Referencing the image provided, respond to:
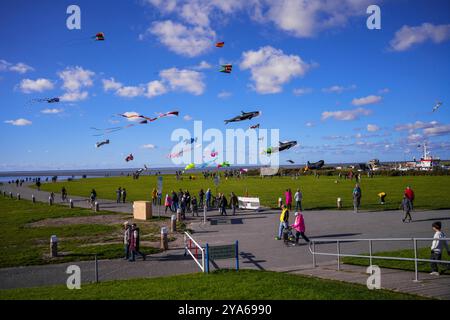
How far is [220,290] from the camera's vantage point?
8250 mm

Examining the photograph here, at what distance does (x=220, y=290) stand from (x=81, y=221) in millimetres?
18419

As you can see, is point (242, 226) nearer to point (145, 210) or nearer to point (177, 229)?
point (177, 229)

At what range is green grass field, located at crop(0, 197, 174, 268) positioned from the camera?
14133mm

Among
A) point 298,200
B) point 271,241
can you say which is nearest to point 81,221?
point 271,241

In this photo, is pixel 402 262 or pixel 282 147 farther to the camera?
pixel 282 147

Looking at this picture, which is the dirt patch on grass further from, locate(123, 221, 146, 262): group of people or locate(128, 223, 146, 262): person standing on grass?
locate(128, 223, 146, 262): person standing on grass

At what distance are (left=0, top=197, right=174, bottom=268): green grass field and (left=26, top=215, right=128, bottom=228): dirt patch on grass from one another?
57 mm

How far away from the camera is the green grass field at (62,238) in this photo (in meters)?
14.1

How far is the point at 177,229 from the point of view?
67.1ft

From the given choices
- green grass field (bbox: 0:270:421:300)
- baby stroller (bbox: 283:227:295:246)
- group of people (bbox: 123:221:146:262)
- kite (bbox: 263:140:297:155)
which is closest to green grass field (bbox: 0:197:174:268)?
group of people (bbox: 123:221:146:262)

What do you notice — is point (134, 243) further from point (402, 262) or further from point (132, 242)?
point (402, 262)

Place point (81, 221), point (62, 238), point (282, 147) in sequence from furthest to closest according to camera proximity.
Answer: point (81, 221)
point (282, 147)
point (62, 238)
